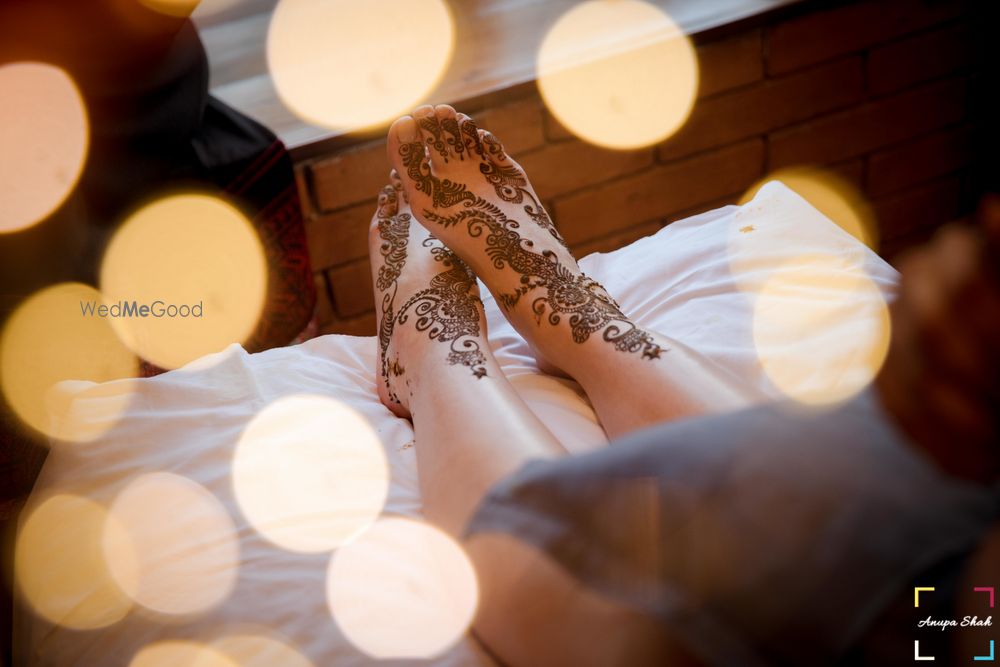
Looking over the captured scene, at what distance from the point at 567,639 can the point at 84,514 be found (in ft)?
1.65

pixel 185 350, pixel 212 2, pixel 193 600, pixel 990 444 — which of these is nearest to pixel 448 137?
pixel 185 350

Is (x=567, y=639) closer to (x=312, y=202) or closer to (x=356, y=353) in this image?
(x=356, y=353)

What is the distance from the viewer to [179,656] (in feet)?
2.08

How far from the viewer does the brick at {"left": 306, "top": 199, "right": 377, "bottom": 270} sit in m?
1.58

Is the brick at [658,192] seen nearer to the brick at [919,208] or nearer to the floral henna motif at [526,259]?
the brick at [919,208]

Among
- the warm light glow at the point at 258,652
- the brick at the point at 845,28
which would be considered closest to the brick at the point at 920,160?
the brick at the point at 845,28

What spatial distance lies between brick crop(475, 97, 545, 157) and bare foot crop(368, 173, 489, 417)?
0.38 metres

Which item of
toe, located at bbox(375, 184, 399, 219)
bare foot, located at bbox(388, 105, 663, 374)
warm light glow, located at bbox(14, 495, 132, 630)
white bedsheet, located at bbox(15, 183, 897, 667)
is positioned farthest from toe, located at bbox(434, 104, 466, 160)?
warm light glow, located at bbox(14, 495, 132, 630)

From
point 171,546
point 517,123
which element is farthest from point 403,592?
point 517,123

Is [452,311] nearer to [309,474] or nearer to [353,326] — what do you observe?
[309,474]

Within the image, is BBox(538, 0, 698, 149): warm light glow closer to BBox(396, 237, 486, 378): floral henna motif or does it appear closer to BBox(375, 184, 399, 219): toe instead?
BBox(375, 184, 399, 219): toe

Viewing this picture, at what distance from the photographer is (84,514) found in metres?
0.78

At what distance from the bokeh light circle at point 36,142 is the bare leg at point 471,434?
47cm

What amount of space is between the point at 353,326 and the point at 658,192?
0.74m
